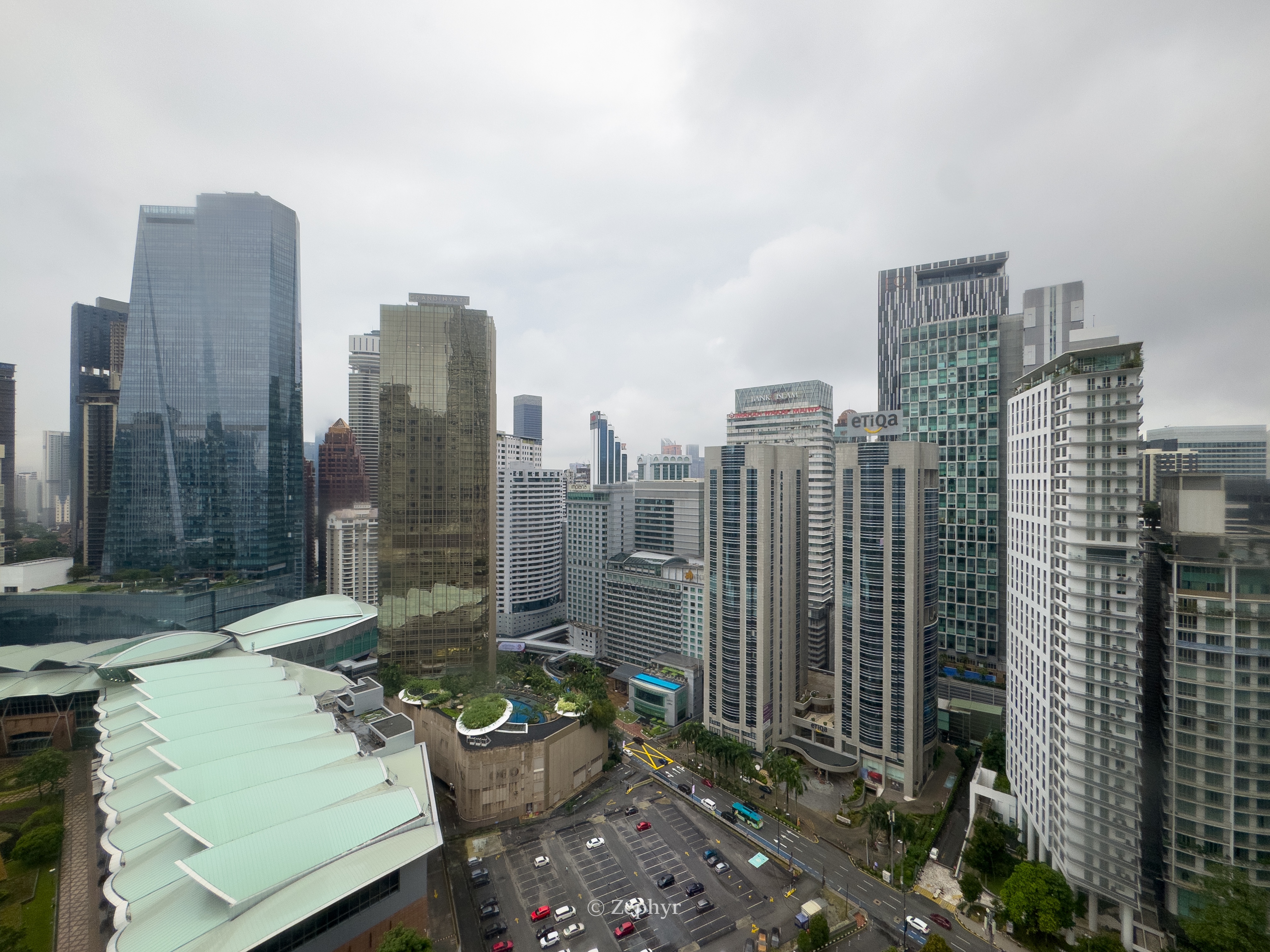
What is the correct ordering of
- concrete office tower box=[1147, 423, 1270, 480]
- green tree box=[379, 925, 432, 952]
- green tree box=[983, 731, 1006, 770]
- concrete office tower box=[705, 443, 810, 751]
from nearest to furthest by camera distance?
concrete office tower box=[1147, 423, 1270, 480], green tree box=[379, 925, 432, 952], green tree box=[983, 731, 1006, 770], concrete office tower box=[705, 443, 810, 751]

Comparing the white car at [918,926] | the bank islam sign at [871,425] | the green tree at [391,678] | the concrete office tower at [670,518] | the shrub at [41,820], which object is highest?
the bank islam sign at [871,425]

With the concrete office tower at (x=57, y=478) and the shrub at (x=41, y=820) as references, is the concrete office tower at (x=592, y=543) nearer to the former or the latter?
the shrub at (x=41, y=820)

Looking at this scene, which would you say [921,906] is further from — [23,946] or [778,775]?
[23,946]

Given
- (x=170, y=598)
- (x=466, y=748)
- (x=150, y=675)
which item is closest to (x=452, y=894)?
(x=466, y=748)

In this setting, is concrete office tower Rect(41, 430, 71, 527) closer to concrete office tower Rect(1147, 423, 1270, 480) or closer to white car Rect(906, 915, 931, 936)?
white car Rect(906, 915, 931, 936)

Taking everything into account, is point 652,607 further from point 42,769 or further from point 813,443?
point 42,769

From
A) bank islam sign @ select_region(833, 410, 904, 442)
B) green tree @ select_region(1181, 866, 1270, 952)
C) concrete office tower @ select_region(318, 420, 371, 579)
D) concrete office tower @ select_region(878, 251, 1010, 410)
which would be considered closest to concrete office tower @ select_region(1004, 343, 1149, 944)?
green tree @ select_region(1181, 866, 1270, 952)

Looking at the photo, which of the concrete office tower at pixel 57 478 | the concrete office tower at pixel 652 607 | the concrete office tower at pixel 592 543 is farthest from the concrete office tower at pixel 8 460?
the concrete office tower at pixel 652 607

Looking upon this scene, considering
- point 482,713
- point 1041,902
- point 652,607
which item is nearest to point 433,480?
point 482,713
